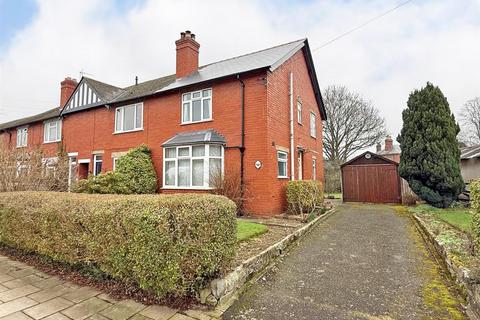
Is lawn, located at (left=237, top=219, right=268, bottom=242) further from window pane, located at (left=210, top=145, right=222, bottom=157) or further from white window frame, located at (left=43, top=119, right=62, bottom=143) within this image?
white window frame, located at (left=43, top=119, right=62, bottom=143)

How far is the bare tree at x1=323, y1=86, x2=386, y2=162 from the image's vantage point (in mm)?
29328

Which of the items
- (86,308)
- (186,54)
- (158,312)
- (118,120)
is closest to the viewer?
(158,312)

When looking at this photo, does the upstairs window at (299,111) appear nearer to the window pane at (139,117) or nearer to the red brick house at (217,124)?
the red brick house at (217,124)

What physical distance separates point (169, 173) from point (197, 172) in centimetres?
184

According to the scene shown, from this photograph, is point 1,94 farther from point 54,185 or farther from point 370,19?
point 370,19

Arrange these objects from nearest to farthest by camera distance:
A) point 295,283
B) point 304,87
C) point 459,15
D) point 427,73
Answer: point 295,283
point 459,15
point 304,87
point 427,73

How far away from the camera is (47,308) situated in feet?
11.3

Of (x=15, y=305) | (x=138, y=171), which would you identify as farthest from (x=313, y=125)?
(x=15, y=305)

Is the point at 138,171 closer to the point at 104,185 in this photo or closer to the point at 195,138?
the point at 104,185

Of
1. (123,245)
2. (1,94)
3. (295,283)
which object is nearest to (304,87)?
(295,283)

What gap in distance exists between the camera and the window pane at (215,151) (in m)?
10.9

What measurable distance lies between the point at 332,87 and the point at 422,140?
2098 cm

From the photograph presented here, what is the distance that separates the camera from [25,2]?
30.6 feet

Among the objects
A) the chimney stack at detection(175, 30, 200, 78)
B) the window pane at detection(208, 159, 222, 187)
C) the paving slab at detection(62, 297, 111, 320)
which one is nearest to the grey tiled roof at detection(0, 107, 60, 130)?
the chimney stack at detection(175, 30, 200, 78)
